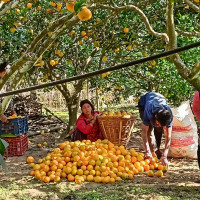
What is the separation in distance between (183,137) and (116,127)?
119 cm

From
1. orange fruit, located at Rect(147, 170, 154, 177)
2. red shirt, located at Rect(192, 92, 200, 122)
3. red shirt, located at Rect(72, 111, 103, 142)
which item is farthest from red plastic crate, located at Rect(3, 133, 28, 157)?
red shirt, located at Rect(192, 92, 200, 122)

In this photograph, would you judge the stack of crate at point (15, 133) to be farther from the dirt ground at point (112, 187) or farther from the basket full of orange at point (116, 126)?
the basket full of orange at point (116, 126)

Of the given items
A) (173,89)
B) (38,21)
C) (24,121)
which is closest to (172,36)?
A: (24,121)

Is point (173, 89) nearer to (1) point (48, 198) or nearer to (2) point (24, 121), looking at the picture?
(2) point (24, 121)

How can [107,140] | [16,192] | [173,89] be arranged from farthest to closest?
1. [173,89]
2. [107,140]
3. [16,192]

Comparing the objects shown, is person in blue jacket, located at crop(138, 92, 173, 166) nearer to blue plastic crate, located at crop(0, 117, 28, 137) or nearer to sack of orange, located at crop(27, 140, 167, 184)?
sack of orange, located at crop(27, 140, 167, 184)

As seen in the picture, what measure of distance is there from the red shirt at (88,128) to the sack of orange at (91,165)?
65 cm

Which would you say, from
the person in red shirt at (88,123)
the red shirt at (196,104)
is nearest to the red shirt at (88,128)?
the person in red shirt at (88,123)

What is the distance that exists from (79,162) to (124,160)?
681 millimetres

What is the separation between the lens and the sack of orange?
395cm

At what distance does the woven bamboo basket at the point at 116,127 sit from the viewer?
4.98 meters

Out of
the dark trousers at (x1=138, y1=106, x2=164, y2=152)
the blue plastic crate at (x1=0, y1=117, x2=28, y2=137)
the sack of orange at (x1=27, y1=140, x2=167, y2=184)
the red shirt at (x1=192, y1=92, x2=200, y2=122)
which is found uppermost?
the red shirt at (x1=192, y1=92, x2=200, y2=122)

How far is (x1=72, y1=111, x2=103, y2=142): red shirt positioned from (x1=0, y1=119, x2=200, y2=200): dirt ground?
121 centimetres

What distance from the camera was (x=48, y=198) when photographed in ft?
10.9
